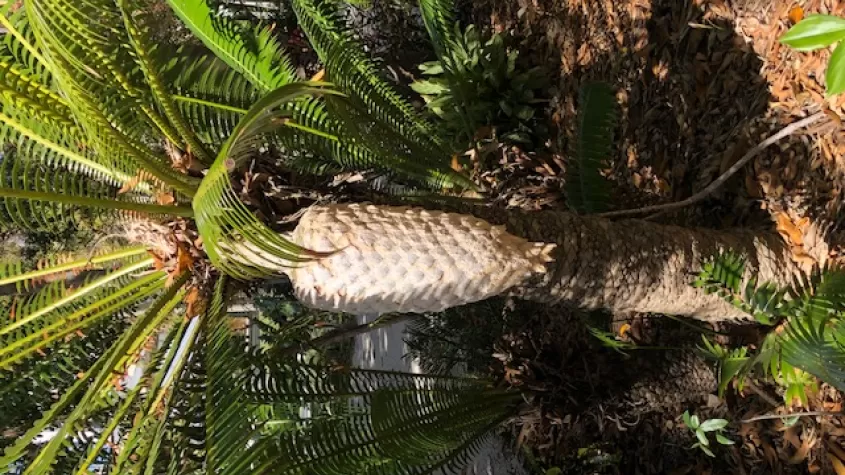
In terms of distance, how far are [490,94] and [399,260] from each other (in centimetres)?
209

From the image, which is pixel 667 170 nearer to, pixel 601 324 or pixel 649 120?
Result: pixel 649 120

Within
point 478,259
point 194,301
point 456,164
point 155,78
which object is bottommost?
point 478,259

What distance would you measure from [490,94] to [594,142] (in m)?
1.28

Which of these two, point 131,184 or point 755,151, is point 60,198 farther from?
point 755,151

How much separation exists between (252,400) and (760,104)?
6.08 feet

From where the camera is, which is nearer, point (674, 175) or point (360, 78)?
point (360, 78)

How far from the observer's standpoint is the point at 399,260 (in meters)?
1.39

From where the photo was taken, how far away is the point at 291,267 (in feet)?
4.58

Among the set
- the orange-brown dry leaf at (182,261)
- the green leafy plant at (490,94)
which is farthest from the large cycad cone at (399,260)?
the green leafy plant at (490,94)

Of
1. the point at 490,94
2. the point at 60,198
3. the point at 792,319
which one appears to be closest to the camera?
the point at 60,198

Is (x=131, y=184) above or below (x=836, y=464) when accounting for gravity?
above

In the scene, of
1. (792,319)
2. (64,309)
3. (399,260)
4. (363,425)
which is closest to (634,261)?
(792,319)

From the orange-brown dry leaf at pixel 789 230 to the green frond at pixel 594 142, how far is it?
0.52 m

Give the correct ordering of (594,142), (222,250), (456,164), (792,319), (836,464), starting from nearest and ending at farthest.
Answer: (222,250)
(792,319)
(836,464)
(594,142)
(456,164)
